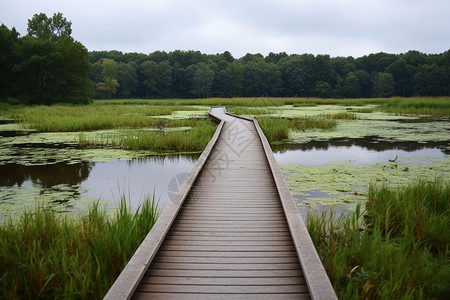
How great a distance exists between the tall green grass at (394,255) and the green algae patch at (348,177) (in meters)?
0.77

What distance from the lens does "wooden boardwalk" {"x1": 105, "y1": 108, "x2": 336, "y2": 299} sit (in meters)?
2.27

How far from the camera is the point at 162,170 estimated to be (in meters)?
6.95

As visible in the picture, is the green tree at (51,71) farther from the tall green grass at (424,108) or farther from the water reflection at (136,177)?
the tall green grass at (424,108)

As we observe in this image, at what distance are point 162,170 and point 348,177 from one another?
3.68 metres

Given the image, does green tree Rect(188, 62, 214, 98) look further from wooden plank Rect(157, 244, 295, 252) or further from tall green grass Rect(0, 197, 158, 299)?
wooden plank Rect(157, 244, 295, 252)

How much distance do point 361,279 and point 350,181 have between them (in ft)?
11.5

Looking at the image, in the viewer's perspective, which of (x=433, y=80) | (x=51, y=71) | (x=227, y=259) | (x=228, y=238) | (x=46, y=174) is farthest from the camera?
(x=433, y=80)

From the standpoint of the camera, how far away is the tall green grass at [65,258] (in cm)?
248

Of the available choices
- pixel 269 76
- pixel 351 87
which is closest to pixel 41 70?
pixel 269 76

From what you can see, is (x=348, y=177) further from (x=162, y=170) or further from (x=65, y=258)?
(x=65, y=258)

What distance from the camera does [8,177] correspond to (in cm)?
604

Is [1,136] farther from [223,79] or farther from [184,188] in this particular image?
[223,79]

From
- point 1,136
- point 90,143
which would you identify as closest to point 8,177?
point 90,143

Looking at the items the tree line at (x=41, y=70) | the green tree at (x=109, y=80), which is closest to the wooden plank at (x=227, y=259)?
the tree line at (x=41, y=70)
